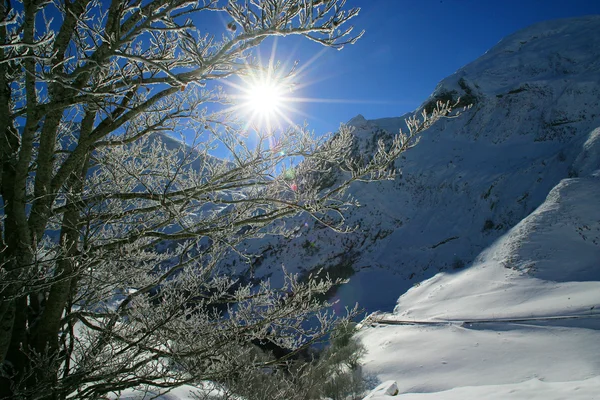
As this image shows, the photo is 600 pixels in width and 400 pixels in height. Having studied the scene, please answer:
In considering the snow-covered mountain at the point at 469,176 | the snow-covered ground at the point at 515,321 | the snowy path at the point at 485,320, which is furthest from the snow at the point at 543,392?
the snow-covered mountain at the point at 469,176

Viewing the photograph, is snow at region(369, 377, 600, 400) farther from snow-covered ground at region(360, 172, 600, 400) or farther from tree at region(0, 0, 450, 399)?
tree at region(0, 0, 450, 399)

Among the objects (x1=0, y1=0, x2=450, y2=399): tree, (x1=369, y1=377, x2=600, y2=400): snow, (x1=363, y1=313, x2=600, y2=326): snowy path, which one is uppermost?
(x1=0, y1=0, x2=450, y2=399): tree

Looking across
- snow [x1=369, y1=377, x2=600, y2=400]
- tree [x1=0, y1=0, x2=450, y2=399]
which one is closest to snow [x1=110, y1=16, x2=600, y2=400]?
snow [x1=369, y1=377, x2=600, y2=400]

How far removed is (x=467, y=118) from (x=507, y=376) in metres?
27.8

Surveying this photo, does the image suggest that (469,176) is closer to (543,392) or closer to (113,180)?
(543,392)

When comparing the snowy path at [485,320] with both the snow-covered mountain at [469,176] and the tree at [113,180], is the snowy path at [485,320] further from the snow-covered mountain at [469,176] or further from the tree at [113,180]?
the snow-covered mountain at [469,176]

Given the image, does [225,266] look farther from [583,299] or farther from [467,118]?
[467,118]

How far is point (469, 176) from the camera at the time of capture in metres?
23.1

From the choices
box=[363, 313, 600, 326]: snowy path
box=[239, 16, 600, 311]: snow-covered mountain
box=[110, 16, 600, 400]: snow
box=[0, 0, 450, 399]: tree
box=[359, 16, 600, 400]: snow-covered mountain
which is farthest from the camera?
box=[239, 16, 600, 311]: snow-covered mountain

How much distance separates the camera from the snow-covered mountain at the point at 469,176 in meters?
18.3

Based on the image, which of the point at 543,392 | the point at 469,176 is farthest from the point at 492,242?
the point at 543,392

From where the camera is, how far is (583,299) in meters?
7.49

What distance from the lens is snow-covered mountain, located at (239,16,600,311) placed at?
18.3 meters

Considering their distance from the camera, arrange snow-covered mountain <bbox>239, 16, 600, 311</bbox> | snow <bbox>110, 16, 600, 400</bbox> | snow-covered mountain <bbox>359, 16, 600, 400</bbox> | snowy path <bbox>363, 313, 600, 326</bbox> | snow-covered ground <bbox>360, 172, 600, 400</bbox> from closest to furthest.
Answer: snow-covered ground <bbox>360, 172, 600, 400</bbox> < snow-covered mountain <bbox>359, 16, 600, 400</bbox> < snow <bbox>110, 16, 600, 400</bbox> < snowy path <bbox>363, 313, 600, 326</bbox> < snow-covered mountain <bbox>239, 16, 600, 311</bbox>
